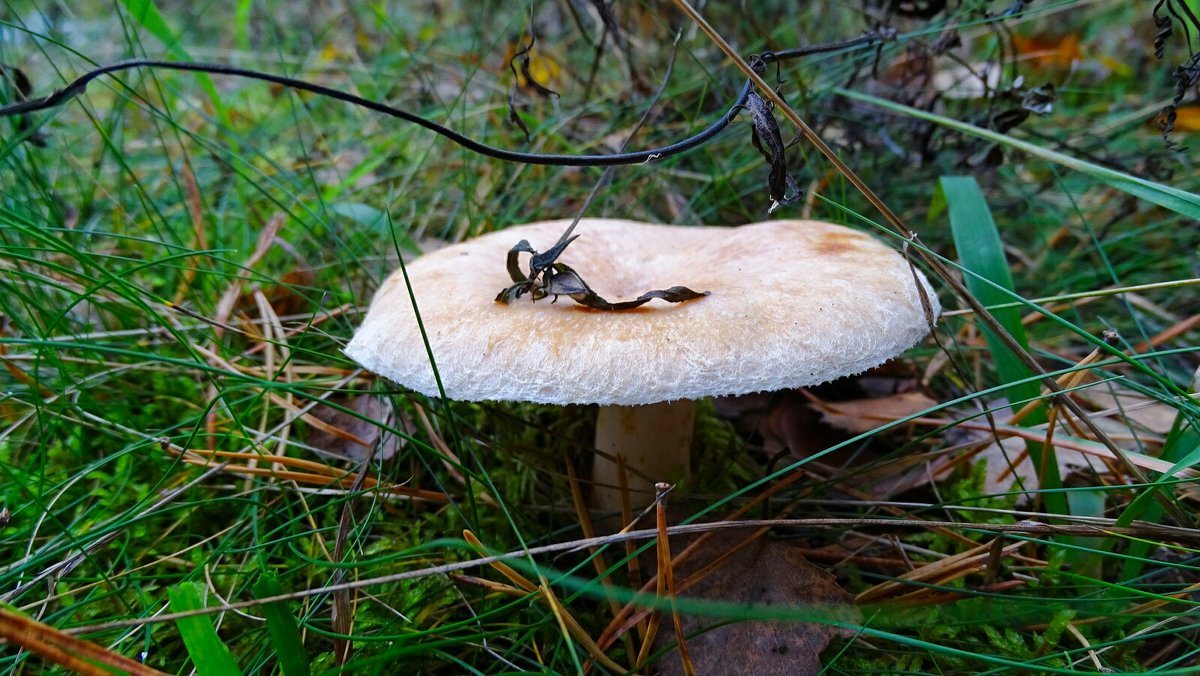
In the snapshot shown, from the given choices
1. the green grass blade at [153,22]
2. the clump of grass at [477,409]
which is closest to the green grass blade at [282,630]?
the clump of grass at [477,409]

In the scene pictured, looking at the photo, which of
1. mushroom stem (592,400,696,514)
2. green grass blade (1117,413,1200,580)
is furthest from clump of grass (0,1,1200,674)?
mushroom stem (592,400,696,514)

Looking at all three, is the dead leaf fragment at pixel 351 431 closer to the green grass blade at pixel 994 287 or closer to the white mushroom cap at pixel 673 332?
the white mushroom cap at pixel 673 332

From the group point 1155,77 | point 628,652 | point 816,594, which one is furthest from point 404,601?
point 1155,77

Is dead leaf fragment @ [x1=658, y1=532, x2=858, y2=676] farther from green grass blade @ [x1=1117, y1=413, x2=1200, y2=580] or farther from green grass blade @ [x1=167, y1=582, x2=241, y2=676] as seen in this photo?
green grass blade @ [x1=167, y1=582, x2=241, y2=676]

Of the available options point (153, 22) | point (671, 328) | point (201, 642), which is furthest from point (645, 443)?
point (153, 22)

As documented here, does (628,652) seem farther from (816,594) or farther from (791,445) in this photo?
(791,445)

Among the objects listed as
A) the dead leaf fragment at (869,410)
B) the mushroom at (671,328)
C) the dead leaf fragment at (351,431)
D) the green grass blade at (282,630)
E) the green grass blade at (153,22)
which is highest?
the green grass blade at (153,22)

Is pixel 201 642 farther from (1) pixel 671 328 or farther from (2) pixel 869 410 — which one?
(2) pixel 869 410
